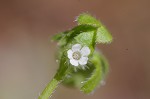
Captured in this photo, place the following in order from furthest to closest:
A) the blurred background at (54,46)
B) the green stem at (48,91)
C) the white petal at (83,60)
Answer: the blurred background at (54,46), the white petal at (83,60), the green stem at (48,91)

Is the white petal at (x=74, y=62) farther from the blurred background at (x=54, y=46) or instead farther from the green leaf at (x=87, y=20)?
the blurred background at (x=54, y=46)

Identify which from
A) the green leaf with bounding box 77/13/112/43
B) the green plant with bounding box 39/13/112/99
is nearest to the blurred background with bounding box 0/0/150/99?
the green plant with bounding box 39/13/112/99

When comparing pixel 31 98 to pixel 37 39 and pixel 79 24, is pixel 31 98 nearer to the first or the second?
pixel 37 39

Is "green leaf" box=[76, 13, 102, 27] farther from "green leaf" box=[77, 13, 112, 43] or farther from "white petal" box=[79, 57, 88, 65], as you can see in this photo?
"white petal" box=[79, 57, 88, 65]

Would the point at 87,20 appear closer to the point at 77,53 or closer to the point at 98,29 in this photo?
the point at 98,29

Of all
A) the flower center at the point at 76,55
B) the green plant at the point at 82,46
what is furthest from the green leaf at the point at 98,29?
the flower center at the point at 76,55

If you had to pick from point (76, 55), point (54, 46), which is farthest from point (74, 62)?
point (54, 46)
